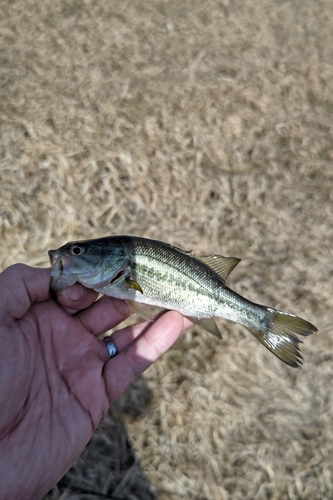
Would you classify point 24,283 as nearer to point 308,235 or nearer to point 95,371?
point 95,371

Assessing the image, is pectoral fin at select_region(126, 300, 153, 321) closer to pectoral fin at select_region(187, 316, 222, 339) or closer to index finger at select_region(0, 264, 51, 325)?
pectoral fin at select_region(187, 316, 222, 339)

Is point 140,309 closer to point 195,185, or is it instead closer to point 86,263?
point 86,263

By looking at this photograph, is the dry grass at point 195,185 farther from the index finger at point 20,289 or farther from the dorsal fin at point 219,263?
the index finger at point 20,289

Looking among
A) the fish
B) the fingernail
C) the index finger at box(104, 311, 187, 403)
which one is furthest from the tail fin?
the fingernail

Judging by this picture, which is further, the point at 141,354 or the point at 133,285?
the point at 141,354

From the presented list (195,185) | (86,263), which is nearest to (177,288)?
(86,263)

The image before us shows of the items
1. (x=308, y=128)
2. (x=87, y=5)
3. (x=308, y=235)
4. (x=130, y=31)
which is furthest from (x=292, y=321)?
(x=87, y=5)
